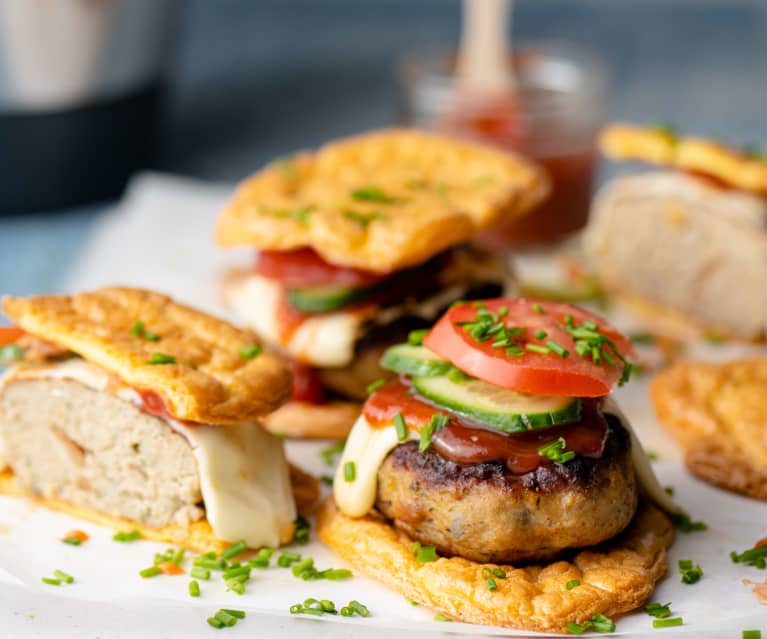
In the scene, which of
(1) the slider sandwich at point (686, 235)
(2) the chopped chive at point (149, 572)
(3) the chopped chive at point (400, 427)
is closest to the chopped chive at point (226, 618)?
(2) the chopped chive at point (149, 572)

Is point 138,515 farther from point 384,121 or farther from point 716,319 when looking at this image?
point 384,121

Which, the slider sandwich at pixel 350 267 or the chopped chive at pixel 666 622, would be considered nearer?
the chopped chive at pixel 666 622

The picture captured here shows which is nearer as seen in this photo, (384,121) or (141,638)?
(141,638)

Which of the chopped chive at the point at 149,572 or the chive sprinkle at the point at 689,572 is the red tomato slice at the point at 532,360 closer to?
the chive sprinkle at the point at 689,572

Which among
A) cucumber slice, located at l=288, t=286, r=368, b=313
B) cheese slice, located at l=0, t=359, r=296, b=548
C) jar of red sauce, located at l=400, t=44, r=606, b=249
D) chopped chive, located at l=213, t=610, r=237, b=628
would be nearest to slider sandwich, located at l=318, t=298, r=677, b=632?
cheese slice, located at l=0, t=359, r=296, b=548

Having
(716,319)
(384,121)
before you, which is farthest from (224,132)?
(716,319)

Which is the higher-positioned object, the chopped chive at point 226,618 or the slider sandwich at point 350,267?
the slider sandwich at point 350,267
